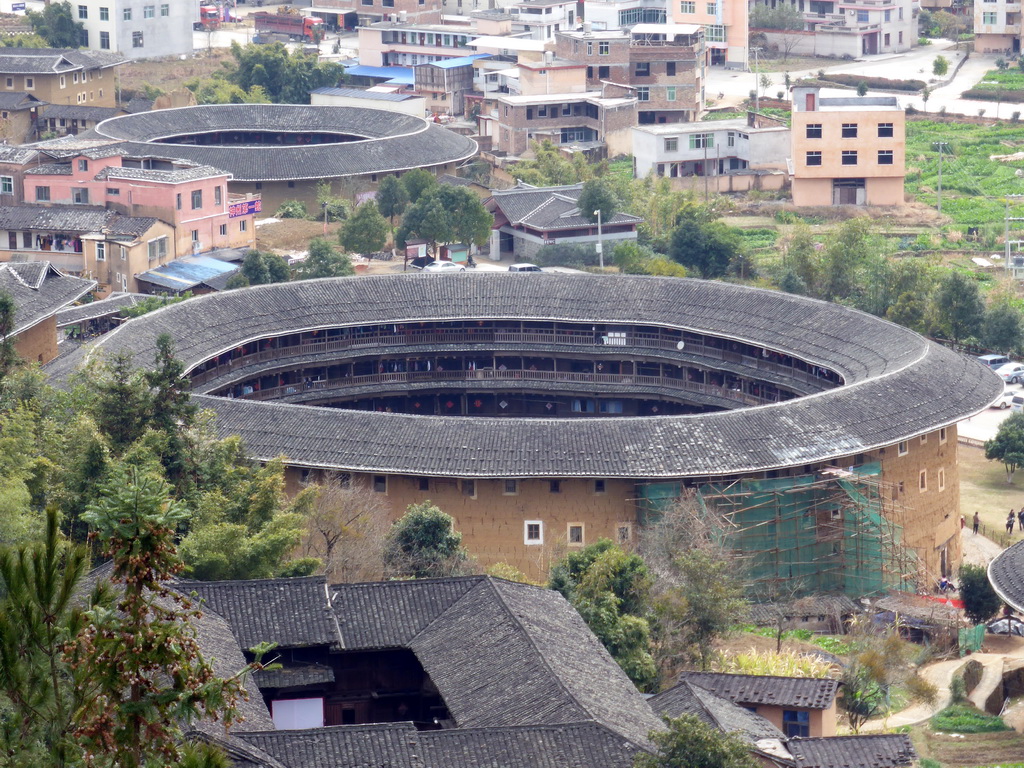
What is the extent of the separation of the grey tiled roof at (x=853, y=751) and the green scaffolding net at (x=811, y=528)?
42.5 feet

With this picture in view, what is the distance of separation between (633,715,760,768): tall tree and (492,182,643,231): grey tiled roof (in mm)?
47960

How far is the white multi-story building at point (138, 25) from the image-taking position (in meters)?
109

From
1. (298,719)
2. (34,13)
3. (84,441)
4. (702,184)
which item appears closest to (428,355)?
(84,441)

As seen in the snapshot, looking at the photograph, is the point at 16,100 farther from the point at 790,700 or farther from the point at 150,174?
the point at 790,700

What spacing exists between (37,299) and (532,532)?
1564 cm

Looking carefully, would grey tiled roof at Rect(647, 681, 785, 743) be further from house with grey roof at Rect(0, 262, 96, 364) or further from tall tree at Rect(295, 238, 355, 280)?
tall tree at Rect(295, 238, 355, 280)

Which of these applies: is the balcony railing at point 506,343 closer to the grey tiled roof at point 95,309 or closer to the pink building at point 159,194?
the grey tiled roof at point 95,309

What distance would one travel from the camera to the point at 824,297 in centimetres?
7088

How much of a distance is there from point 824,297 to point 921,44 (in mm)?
58598

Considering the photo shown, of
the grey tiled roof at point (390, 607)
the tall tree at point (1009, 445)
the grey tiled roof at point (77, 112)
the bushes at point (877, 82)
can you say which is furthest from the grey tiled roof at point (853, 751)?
the bushes at point (877, 82)

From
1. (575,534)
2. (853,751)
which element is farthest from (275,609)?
(575,534)

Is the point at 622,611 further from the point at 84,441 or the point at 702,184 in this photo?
the point at 702,184

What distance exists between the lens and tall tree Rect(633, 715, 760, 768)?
28375mm

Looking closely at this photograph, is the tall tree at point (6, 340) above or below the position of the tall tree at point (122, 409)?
above
